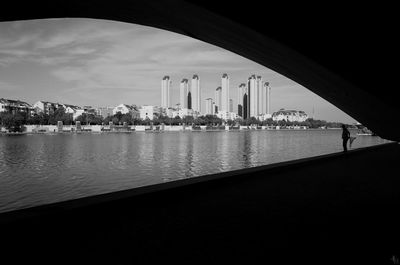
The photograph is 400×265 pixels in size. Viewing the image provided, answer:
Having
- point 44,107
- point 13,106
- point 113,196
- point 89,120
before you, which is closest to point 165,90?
point 44,107

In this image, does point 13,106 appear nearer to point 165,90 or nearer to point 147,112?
point 147,112

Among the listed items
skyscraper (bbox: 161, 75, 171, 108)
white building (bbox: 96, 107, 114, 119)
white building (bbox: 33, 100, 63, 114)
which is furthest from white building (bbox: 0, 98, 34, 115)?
skyscraper (bbox: 161, 75, 171, 108)

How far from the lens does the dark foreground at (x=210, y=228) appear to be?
3197 millimetres

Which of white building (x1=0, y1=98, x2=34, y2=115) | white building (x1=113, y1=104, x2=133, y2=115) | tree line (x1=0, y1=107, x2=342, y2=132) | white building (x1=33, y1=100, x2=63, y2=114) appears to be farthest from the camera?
white building (x1=113, y1=104, x2=133, y2=115)

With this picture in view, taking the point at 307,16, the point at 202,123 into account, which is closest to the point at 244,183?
the point at 307,16

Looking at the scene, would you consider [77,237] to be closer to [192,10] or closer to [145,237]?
[145,237]

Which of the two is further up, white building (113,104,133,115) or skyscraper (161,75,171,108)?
skyscraper (161,75,171,108)

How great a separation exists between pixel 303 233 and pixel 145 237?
1.94m

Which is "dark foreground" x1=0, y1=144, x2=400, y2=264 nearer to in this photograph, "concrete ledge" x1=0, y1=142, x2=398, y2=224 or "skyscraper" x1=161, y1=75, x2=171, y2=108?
"concrete ledge" x1=0, y1=142, x2=398, y2=224

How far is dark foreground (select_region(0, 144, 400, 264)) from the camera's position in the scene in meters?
3.20

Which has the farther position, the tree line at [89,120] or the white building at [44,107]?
the white building at [44,107]

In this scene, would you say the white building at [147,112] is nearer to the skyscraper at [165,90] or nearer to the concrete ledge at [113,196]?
the skyscraper at [165,90]

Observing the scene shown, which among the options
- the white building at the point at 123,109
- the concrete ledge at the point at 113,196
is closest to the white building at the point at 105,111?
the white building at the point at 123,109

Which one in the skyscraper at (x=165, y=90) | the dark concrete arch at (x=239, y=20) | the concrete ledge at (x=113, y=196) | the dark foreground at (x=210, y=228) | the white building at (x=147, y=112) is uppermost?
the skyscraper at (x=165, y=90)
